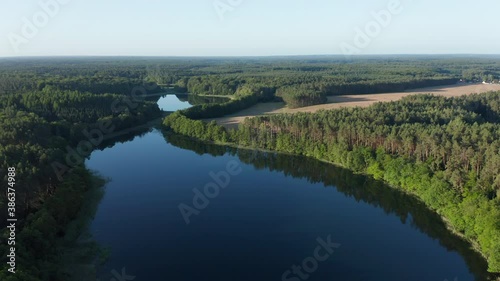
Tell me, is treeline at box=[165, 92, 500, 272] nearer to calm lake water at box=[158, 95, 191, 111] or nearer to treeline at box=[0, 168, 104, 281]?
treeline at box=[0, 168, 104, 281]

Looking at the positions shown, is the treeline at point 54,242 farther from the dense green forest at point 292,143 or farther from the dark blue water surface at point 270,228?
the dark blue water surface at point 270,228

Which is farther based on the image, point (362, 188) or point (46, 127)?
point (46, 127)

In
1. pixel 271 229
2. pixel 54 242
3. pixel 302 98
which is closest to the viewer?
pixel 54 242

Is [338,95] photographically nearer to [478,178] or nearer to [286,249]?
[478,178]

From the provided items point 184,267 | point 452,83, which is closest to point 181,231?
→ point 184,267

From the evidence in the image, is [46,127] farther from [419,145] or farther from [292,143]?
[419,145]

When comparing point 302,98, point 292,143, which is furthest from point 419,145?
point 302,98
